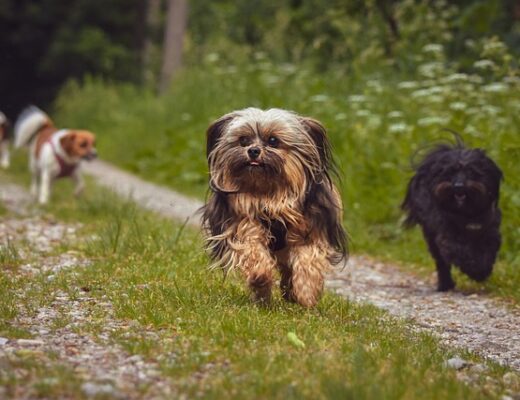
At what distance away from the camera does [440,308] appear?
739 cm

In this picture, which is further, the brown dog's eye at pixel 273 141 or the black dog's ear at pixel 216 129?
the black dog's ear at pixel 216 129

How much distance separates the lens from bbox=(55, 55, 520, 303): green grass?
32.6ft

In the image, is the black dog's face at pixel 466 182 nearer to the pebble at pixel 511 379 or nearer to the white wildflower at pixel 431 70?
the pebble at pixel 511 379

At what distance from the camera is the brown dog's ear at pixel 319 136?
600 cm

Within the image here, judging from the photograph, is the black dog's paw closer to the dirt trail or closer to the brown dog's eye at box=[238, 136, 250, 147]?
the dirt trail

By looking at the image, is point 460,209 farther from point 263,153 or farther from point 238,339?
point 238,339

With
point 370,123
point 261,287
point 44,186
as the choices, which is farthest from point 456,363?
point 44,186

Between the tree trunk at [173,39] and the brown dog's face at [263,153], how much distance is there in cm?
1920

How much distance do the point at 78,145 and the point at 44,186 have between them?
0.83m

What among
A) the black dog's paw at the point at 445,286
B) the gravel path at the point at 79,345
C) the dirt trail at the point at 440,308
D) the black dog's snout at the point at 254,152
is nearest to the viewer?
the gravel path at the point at 79,345

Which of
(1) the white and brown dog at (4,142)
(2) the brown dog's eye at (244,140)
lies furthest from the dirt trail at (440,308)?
(1) the white and brown dog at (4,142)

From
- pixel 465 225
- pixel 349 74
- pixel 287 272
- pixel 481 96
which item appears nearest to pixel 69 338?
pixel 287 272

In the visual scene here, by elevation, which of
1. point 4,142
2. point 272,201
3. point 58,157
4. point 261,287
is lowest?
point 261,287

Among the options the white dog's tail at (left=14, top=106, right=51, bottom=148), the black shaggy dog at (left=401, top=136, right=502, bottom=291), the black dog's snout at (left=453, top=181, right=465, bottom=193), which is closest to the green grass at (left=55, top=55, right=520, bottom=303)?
the black shaggy dog at (left=401, top=136, right=502, bottom=291)
